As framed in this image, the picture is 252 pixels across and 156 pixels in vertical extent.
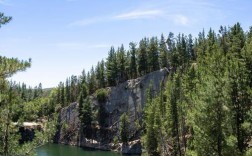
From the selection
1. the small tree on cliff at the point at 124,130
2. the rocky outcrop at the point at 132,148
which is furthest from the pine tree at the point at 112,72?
the rocky outcrop at the point at 132,148

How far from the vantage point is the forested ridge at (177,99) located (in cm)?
2200

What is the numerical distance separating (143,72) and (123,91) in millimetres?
13914

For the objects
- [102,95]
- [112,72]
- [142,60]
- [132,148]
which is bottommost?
[132,148]

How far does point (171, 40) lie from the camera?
156 meters

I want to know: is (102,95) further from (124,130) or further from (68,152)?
(68,152)

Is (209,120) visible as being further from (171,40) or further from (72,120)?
(171,40)

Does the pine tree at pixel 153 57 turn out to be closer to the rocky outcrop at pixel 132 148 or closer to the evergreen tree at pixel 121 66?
the evergreen tree at pixel 121 66

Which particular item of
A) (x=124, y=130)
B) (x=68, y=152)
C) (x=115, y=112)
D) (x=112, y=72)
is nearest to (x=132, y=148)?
(x=124, y=130)

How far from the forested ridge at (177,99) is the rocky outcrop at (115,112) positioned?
12.4 feet

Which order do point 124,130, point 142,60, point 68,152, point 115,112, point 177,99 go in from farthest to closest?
point 142,60
point 115,112
point 124,130
point 68,152
point 177,99

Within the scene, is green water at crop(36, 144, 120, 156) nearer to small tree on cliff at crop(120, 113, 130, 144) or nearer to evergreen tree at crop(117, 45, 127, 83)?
small tree on cliff at crop(120, 113, 130, 144)

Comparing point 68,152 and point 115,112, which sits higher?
point 115,112

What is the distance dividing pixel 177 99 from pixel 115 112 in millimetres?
71260

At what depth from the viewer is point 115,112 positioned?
136 meters
